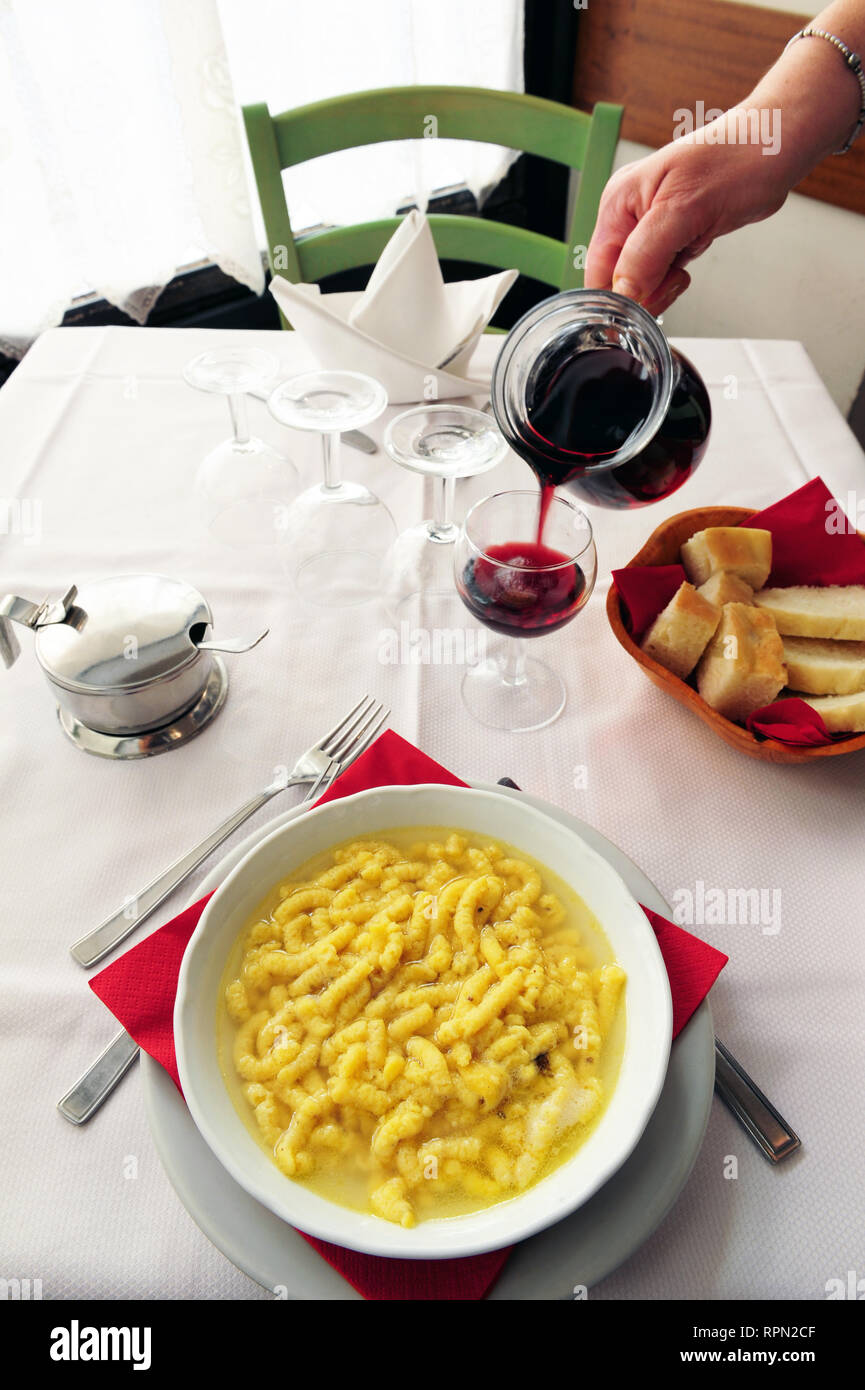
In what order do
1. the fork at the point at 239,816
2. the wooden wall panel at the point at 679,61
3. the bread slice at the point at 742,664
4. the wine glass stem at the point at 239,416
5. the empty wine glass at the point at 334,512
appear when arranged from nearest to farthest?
the fork at the point at 239,816 → the bread slice at the point at 742,664 → the empty wine glass at the point at 334,512 → the wine glass stem at the point at 239,416 → the wooden wall panel at the point at 679,61

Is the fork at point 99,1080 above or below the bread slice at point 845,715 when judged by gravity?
below

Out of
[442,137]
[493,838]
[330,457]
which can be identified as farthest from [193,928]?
[442,137]

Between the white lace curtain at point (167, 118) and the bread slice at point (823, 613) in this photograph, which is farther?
the white lace curtain at point (167, 118)

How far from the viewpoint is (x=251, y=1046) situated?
68 centimetres

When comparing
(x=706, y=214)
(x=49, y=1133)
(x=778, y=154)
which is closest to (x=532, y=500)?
(x=706, y=214)

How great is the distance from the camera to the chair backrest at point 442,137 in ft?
5.15

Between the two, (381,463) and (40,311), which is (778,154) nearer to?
(381,463)

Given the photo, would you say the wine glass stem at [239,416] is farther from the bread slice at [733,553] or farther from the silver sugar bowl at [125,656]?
the bread slice at [733,553]

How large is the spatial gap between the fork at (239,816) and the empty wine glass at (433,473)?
0.64 feet

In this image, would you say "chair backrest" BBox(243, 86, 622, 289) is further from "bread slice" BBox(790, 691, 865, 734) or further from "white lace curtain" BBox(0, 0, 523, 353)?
"bread slice" BBox(790, 691, 865, 734)

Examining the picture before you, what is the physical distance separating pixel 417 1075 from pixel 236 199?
222 cm

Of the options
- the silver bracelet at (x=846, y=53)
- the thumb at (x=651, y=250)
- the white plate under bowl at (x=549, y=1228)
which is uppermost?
the silver bracelet at (x=846, y=53)

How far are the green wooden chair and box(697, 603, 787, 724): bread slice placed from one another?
1.10 meters

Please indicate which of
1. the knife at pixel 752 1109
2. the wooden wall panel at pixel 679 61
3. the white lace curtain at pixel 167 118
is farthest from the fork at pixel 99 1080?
the wooden wall panel at pixel 679 61
